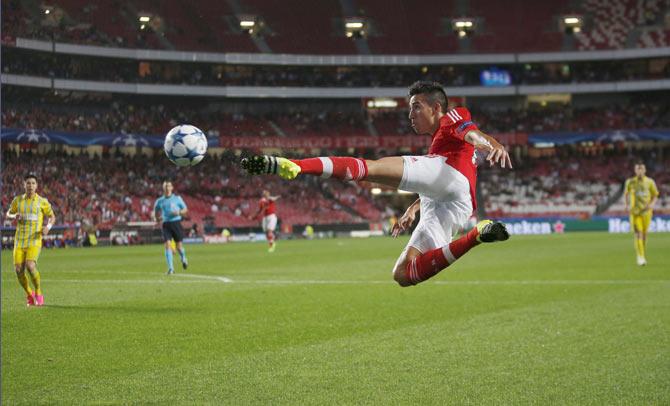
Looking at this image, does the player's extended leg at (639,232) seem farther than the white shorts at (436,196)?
Yes

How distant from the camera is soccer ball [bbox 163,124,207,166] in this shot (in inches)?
310

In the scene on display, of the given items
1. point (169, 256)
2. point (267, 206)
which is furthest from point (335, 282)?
point (267, 206)

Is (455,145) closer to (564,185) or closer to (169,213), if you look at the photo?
(169,213)

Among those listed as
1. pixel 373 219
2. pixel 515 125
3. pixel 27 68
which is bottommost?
pixel 373 219

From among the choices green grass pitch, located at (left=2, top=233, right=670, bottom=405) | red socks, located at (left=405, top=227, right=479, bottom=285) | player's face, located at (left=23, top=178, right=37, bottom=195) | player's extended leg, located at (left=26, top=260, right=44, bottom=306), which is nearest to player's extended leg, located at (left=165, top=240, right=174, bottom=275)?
green grass pitch, located at (left=2, top=233, right=670, bottom=405)

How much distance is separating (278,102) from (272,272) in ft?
156

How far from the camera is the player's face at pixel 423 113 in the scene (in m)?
8.62

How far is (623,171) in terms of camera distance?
64688 mm

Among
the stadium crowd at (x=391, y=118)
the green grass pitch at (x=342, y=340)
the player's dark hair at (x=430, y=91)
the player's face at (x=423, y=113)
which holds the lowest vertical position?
the green grass pitch at (x=342, y=340)

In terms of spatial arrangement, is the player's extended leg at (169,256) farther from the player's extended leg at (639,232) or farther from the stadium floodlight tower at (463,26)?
the stadium floodlight tower at (463,26)

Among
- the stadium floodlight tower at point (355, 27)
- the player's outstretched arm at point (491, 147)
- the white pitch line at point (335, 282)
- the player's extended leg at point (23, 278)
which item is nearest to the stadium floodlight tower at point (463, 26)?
the stadium floodlight tower at point (355, 27)

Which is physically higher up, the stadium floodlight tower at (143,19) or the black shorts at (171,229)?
the stadium floodlight tower at (143,19)

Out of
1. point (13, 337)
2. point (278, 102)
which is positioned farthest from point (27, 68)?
point (13, 337)

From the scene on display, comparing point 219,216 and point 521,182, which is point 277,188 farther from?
point 521,182
